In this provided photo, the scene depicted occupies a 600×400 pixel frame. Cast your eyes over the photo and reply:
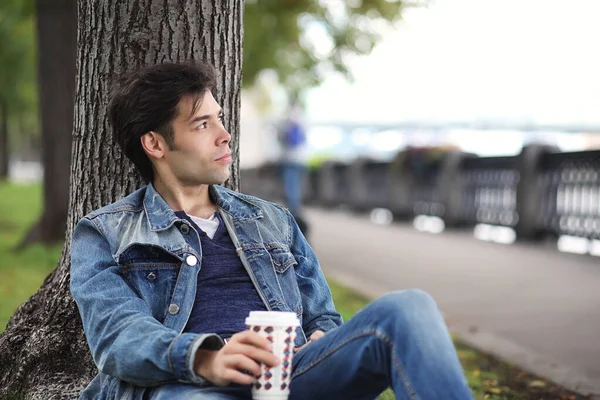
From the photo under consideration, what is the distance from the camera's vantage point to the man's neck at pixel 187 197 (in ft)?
10.4

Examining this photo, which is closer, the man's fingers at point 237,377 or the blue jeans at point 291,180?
the man's fingers at point 237,377

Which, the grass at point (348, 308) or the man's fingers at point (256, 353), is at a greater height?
the man's fingers at point (256, 353)

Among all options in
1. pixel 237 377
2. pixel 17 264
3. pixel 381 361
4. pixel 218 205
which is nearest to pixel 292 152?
pixel 17 264

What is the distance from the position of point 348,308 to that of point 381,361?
469cm

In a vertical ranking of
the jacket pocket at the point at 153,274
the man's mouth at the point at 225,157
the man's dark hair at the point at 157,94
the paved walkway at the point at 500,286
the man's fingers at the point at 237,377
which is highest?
the man's dark hair at the point at 157,94

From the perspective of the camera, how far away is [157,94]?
3025 millimetres

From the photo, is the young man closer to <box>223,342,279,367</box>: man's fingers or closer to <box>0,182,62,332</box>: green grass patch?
<box>223,342,279,367</box>: man's fingers

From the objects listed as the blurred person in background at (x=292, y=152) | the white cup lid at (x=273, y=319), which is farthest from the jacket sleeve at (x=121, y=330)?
the blurred person in background at (x=292, y=152)

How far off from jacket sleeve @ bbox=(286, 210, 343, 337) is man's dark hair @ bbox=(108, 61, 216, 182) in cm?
65

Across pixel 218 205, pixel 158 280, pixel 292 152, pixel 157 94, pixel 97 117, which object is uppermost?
pixel 157 94

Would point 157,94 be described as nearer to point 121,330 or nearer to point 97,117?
point 121,330

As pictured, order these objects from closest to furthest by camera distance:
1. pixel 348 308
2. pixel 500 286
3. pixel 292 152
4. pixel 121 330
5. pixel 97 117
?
pixel 121 330
pixel 97 117
pixel 348 308
pixel 500 286
pixel 292 152

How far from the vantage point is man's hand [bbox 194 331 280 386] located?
7.65ft

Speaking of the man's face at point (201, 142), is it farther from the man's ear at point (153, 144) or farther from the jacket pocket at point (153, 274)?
the jacket pocket at point (153, 274)
